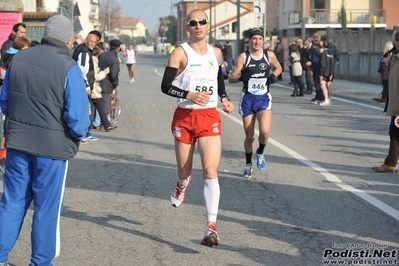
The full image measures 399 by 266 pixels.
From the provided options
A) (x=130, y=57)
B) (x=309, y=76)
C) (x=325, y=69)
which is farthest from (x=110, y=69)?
(x=130, y=57)

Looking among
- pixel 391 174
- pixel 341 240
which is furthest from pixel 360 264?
pixel 391 174

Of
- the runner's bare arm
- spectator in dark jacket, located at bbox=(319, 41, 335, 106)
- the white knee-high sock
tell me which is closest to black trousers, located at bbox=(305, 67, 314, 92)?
spectator in dark jacket, located at bbox=(319, 41, 335, 106)

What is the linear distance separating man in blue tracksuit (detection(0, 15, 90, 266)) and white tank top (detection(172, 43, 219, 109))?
1517 millimetres

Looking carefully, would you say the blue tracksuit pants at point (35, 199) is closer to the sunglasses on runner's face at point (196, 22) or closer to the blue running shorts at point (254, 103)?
the sunglasses on runner's face at point (196, 22)

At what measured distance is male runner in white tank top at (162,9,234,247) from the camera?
22.4 ft

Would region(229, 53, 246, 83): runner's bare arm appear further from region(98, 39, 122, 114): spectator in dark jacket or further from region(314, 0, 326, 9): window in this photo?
region(314, 0, 326, 9): window

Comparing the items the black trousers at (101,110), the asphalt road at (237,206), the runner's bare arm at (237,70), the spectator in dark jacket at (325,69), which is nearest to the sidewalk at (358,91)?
the spectator in dark jacket at (325,69)

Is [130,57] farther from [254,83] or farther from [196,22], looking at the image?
[196,22]

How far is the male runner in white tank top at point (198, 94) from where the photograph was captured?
683cm

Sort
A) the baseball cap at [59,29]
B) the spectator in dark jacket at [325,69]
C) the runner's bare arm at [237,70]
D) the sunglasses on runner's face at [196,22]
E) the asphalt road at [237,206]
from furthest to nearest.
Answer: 1. the spectator in dark jacket at [325,69]
2. the runner's bare arm at [237,70]
3. the sunglasses on runner's face at [196,22]
4. the asphalt road at [237,206]
5. the baseball cap at [59,29]

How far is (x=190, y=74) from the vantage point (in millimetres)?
6922

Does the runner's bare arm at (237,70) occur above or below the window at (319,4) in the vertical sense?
below

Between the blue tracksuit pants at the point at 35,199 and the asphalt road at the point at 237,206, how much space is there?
0.67 meters

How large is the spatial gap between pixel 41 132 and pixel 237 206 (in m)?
3.34
